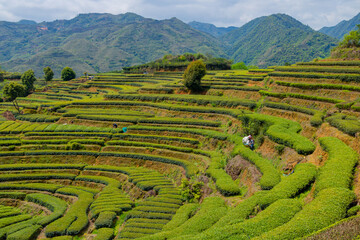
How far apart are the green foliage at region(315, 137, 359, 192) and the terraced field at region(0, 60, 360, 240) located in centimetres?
10

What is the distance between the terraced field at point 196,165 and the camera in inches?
576

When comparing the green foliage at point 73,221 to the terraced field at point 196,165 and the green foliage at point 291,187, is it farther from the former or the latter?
the green foliage at point 291,187

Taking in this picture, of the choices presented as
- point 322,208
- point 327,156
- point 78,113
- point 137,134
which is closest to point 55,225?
point 137,134

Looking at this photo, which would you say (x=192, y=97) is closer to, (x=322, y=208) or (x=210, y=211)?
(x=210, y=211)

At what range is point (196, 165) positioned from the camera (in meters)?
32.2

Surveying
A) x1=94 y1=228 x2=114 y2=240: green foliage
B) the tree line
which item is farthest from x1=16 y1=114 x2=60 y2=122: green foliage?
x1=94 y1=228 x2=114 y2=240: green foliage

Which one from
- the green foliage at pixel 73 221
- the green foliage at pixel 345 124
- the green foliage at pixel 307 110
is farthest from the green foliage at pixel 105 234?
the green foliage at pixel 307 110

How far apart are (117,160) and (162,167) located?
9310mm

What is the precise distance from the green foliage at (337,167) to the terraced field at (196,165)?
0.10 metres

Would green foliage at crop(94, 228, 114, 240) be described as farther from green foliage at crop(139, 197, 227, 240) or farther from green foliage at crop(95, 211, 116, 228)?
green foliage at crop(139, 197, 227, 240)

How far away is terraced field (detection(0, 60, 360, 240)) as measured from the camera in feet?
48.0

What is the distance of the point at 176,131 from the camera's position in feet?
135

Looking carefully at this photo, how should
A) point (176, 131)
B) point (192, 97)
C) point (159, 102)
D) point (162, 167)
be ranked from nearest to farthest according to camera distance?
point (162, 167), point (176, 131), point (192, 97), point (159, 102)

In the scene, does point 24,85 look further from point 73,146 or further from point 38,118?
point 73,146
